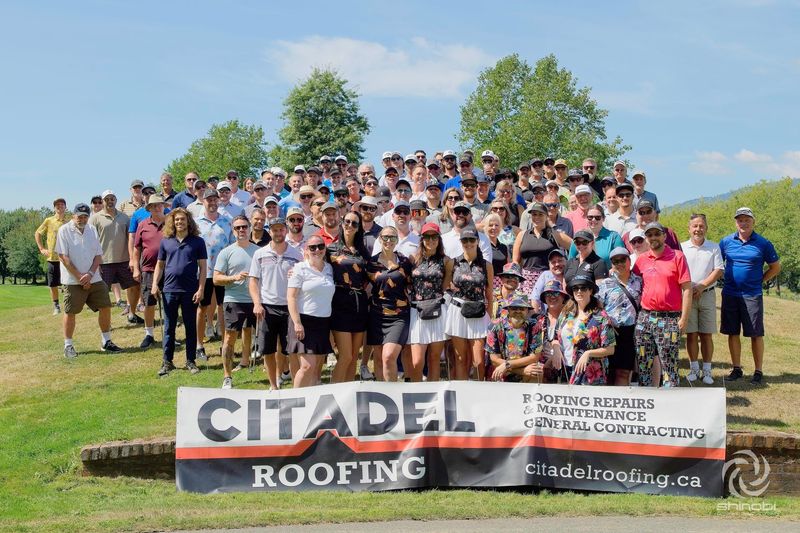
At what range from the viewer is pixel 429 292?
8.59 metres

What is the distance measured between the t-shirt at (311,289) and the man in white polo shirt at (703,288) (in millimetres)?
4774

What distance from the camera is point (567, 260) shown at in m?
8.62

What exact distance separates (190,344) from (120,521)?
457 cm

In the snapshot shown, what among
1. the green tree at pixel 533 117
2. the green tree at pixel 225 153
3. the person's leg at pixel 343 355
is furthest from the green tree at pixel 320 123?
the person's leg at pixel 343 355

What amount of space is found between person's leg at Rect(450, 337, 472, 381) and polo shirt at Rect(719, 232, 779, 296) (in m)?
4.36

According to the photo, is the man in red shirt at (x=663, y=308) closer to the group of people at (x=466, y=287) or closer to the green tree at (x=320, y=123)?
the group of people at (x=466, y=287)

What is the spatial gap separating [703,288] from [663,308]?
57.8 inches

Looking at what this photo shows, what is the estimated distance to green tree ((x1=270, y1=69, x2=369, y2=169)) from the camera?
48.8 metres

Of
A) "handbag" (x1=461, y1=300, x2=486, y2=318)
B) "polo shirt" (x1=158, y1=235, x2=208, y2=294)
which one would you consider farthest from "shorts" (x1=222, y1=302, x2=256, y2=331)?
"handbag" (x1=461, y1=300, x2=486, y2=318)

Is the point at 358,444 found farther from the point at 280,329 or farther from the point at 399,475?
the point at 280,329

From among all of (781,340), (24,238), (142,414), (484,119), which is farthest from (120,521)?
(24,238)

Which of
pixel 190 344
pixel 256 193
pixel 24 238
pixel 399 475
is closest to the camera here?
pixel 399 475

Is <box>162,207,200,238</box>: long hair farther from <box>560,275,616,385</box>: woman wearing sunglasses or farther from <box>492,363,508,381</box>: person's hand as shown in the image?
<box>560,275,616,385</box>: woman wearing sunglasses
